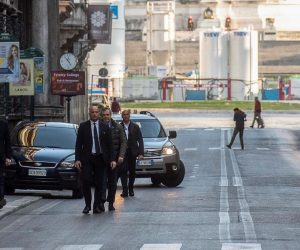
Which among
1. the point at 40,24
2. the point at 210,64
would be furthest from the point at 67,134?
the point at 210,64

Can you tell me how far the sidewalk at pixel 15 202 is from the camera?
872 inches

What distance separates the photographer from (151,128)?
103 ft

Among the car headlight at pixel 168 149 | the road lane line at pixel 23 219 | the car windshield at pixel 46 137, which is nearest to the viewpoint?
the road lane line at pixel 23 219

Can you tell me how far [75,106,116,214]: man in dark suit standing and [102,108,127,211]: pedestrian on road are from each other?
1.16 feet

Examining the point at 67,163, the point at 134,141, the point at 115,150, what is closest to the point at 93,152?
the point at 115,150

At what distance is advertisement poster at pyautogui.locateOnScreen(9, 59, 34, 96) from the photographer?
3362 centimetres

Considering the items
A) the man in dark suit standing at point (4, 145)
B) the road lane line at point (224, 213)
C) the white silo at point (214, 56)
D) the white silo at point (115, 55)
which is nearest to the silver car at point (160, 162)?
the road lane line at point (224, 213)

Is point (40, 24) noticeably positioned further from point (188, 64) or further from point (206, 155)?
point (188, 64)

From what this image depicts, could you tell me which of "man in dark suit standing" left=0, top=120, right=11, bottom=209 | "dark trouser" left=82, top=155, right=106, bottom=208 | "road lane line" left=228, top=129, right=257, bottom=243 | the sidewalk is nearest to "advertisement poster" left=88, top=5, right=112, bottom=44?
"road lane line" left=228, top=129, right=257, bottom=243

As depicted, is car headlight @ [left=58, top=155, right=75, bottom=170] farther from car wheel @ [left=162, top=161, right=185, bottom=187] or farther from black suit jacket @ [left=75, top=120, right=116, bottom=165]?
car wheel @ [left=162, top=161, right=185, bottom=187]

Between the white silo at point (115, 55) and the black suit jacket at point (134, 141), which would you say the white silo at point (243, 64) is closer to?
the white silo at point (115, 55)

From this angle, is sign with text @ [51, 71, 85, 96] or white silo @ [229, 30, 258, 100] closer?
sign with text @ [51, 71, 85, 96]

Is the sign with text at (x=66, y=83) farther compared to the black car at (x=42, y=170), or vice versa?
the sign with text at (x=66, y=83)

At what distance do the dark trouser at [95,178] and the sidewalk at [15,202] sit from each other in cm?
125
